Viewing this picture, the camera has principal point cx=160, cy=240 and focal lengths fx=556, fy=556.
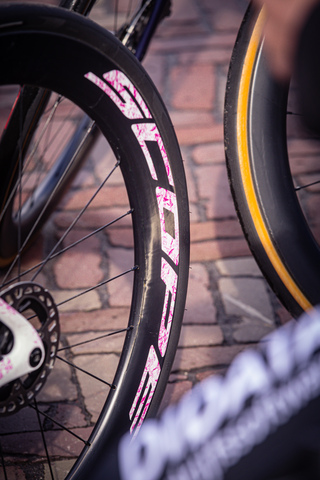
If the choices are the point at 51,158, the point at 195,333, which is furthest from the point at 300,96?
the point at 51,158

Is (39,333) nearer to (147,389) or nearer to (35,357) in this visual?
(35,357)

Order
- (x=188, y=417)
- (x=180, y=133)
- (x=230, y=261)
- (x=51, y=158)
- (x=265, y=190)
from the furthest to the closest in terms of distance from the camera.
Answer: (x=180, y=133) → (x=51, y=158) → (x=230, y=261) → (x=265, y=190) → (x=188, y=417)

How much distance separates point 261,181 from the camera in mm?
1105

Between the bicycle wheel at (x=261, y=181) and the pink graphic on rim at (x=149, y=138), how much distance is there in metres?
0.15

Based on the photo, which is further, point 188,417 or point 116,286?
point 116,286

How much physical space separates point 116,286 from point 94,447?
75cm

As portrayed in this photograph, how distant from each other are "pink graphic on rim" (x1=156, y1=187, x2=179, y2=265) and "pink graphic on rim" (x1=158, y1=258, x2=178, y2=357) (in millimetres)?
21

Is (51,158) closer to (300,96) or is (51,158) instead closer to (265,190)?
(265,190)

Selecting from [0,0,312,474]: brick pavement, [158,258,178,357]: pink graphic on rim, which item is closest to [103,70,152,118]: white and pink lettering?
[158,258,178,357]: pink graphic on rim

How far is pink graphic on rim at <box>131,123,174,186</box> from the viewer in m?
1.01

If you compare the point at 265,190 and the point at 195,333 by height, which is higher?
the point at 265,190

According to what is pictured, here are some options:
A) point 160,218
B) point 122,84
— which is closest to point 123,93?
point 122,84

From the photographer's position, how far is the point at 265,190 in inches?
43.6

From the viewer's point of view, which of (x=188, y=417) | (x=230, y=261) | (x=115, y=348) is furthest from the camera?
(x=230, y=261)
